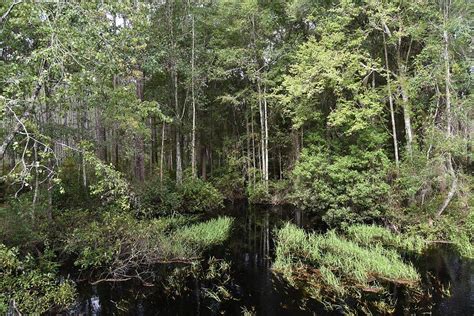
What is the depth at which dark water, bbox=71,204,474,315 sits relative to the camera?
7.50m

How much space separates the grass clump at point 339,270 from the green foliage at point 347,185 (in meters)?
2.98

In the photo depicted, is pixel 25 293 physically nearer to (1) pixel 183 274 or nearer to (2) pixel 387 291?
(1) pixel 183 274

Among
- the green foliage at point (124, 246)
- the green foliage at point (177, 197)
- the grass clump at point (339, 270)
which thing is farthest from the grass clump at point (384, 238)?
the green foliage at point (177, 197)

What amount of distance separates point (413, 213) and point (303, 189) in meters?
4.68

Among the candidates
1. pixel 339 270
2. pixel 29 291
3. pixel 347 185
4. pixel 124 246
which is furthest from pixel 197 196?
pixel 29 291

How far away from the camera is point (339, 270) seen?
30.1 feet

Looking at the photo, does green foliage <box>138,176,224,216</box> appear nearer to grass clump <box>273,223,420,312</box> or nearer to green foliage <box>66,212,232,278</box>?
green foliage <box>66,212,232,278</box>

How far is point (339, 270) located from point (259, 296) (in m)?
2.42

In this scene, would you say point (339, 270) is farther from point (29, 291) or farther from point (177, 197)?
point (177, 197)

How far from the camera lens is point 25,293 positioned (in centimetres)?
644

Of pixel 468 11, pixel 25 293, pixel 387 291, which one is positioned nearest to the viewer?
pixel 25 293

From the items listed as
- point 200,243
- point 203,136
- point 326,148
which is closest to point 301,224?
point 326,148

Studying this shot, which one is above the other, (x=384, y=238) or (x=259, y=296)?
(x=384, y=238)

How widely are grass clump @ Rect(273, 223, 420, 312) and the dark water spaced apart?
0.43m
